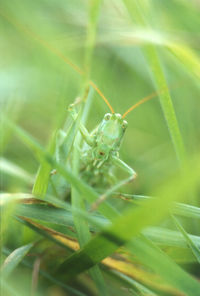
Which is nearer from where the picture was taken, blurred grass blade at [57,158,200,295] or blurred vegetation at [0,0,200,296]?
blurred grass blade at [57,158,200,295]

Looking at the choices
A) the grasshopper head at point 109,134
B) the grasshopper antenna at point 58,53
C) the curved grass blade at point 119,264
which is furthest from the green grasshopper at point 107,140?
the curved grass blade at point 119,264

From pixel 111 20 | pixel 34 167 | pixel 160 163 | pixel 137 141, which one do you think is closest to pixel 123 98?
pixel 137 141

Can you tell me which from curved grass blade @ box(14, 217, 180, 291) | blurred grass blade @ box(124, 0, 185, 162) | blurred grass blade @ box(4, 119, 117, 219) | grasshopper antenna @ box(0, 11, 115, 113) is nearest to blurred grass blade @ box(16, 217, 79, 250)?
curved grass blade @ box(14, 217, 180, 291)

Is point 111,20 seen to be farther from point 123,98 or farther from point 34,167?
point 34,167

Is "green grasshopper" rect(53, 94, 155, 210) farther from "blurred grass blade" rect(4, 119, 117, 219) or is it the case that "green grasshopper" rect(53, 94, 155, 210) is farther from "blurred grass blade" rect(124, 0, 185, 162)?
"blurred grass blade" rect(4, 119, 117, 219)

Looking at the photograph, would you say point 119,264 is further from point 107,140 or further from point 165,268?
point 107,140
